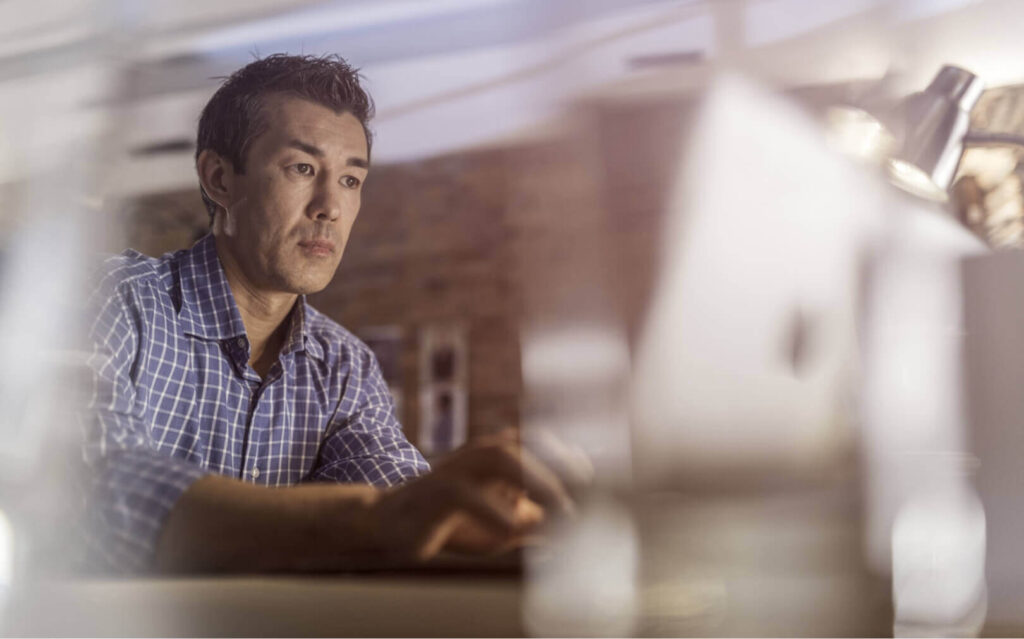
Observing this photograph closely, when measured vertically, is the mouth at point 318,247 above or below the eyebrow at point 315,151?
below

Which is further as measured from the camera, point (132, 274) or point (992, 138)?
point (132, 274)

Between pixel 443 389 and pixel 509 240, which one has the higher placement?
pixel 509 240

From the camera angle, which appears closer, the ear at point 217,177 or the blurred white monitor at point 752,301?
the blurred white monitor at point 752,301

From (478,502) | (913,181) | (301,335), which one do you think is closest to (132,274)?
(301,335)

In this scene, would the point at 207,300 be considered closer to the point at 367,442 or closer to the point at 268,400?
the point at 268,400

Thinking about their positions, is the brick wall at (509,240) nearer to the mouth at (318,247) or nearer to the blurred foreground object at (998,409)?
the mouth at (318,247)

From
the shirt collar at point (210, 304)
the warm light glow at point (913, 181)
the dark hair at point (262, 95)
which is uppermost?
the dark hair at point (262, 95)

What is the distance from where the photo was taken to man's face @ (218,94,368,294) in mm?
788

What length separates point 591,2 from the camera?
0.75 metres

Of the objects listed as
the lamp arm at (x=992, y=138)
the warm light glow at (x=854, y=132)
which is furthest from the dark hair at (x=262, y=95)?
the lamp arm at (x=992, y=138)

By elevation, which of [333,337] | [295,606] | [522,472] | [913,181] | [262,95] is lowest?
[295,606]

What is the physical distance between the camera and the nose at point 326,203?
79cm

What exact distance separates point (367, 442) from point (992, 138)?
0.60 meters

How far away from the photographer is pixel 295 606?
0.78m
